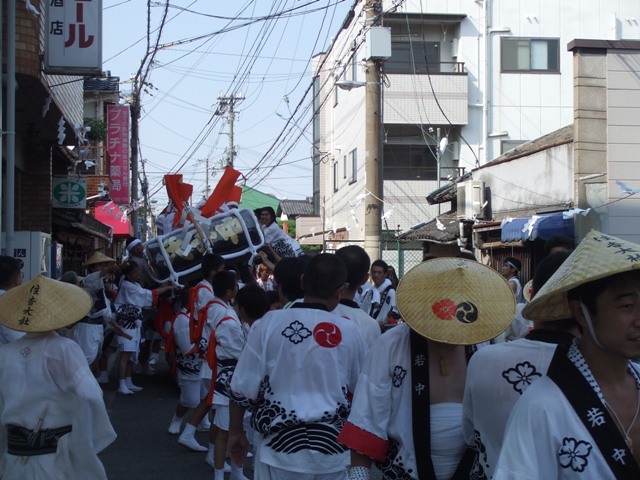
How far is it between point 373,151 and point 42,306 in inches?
428

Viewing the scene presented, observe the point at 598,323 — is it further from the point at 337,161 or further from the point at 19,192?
the point at 337,161

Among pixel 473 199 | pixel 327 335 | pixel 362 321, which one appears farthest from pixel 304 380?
pixel 473 199

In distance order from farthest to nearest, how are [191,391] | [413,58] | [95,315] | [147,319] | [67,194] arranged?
[413,58]
[67,194]
[147,319]
[95,315]
[191,391]

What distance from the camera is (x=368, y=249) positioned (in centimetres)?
1562

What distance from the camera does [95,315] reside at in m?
12.5

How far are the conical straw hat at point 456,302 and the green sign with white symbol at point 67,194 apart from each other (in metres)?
13.8

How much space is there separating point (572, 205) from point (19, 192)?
10.0 meters

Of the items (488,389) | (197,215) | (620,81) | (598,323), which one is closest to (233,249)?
(197,215)

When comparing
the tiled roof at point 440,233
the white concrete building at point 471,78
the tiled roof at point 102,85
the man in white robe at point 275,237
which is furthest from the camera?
the tiled roof at point 102,85

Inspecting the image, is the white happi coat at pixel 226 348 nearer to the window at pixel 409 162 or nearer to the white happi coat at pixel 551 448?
the white happi coat at pixel 551 448

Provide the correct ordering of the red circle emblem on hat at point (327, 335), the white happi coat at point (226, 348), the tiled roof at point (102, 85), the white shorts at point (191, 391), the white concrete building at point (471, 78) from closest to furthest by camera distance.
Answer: the red circle emblem on hat at point (327, 335) < the white happi coat at point (226, 348) < the white shorts at point (191, 391) < the white concrete building at point (471, 78) < the tiled roof at point (102, 85)

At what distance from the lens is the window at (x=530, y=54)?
29078 millimetres

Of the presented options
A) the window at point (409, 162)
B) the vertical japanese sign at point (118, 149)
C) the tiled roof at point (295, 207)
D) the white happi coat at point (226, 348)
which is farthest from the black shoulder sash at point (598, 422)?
the tiled roof at point (295, 207)

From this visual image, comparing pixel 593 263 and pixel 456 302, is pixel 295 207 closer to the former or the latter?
pixel 456 302
